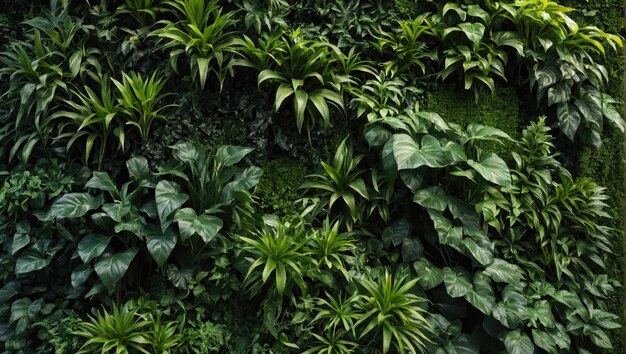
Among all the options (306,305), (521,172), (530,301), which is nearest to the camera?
(306,305)

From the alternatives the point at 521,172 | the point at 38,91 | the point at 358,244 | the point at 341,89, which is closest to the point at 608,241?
the point at 521,172

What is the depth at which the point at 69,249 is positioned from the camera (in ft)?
11.9

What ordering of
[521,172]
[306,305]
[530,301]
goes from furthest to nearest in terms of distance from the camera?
1. [521,172]
2. [530,301]
3. [306,305]

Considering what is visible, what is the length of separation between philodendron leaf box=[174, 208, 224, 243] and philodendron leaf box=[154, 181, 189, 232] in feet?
0.21

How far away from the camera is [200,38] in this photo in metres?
3.69

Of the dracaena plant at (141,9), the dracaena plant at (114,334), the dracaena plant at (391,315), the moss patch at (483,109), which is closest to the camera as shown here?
the dracaena plant at (114,334)

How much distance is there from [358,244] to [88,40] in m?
2.26

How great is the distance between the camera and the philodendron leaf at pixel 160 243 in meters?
3.28

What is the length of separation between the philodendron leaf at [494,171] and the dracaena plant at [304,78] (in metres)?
0.98

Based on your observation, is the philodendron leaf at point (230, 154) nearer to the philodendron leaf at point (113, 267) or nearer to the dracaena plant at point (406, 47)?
the philodendron leaf at point (113, 267)

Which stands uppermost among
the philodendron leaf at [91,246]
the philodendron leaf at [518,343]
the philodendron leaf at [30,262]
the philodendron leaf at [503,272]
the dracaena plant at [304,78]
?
the dracaena plant at [304,78]

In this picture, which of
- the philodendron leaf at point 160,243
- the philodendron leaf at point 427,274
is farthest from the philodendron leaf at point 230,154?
the philodendron leaf at point 427,274

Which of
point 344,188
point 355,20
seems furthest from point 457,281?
point 355,20

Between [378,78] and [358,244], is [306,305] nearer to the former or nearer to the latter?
[358,244]
